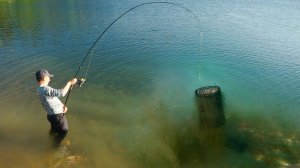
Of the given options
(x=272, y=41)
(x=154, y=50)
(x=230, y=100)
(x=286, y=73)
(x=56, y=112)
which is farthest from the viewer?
(x=272, y=41)

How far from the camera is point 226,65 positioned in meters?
17.6

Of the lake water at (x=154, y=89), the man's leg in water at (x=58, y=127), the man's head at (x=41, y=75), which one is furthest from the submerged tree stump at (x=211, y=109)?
the man's head at (x=41, y=75)

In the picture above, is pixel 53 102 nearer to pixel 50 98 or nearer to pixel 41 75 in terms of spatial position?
pixel 50 98

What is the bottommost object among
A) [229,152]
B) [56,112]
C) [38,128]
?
[229,152]

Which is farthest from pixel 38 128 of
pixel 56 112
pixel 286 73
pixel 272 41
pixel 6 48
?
pixel 272 41

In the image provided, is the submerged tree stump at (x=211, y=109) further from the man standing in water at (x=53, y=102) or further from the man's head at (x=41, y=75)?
the man's head at (x=41, y=75)

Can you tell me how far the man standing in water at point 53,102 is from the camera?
7.70m

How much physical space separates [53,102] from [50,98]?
148mm

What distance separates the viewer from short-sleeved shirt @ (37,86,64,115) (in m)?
7.69

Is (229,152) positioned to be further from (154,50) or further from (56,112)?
(154,50)

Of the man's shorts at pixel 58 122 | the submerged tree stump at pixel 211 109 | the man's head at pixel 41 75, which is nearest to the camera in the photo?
the man's head at pixel 41 75

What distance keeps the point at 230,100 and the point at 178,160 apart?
537cm

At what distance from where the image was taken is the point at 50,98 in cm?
796

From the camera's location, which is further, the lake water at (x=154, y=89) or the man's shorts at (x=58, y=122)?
the lake water at (x=154, y=89)
